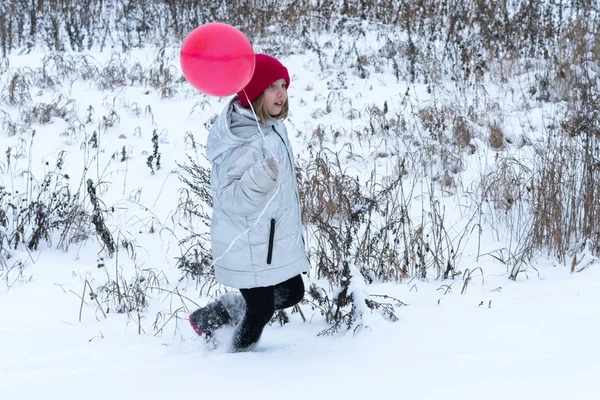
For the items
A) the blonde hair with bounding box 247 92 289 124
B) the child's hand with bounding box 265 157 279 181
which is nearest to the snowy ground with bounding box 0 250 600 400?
the child's hand with bounding box 265 157 279 181

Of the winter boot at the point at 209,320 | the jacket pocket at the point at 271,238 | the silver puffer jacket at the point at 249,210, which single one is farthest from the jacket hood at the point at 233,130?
the winter boot at the point at 209,320

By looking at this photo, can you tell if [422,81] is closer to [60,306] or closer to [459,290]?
[459,290]

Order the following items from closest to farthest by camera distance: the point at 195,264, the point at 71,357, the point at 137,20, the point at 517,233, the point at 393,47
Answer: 1. the point at 71,357
2. the point at 195,264
3. the point at 517,233
4. the point at 393,47
5. the point at 137,20

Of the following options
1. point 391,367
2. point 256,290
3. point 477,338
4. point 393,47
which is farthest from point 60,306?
point 393,47

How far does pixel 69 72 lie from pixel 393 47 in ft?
13.0

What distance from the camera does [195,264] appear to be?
365cm

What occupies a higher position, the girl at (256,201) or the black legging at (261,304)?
the girl at (256,201)

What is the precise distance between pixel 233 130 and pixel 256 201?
0.31 meters

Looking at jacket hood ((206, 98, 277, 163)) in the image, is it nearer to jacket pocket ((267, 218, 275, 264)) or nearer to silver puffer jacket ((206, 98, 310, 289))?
silver puffer jacket ((206, 98, 310, 289))

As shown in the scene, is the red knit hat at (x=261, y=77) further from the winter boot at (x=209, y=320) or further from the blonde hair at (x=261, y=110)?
the winter boot at (x=209, y=320)

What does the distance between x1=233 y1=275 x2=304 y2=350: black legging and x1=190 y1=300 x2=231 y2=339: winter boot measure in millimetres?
169

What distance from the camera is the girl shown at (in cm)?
230

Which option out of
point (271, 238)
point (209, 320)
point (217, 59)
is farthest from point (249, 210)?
point (209, 320)

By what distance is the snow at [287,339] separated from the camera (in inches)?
80.0
